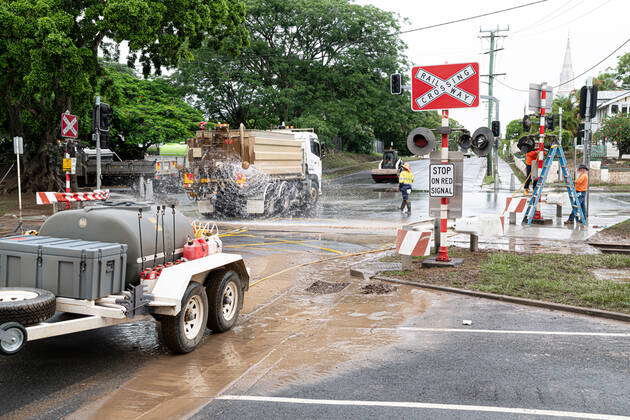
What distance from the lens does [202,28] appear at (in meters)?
25.8

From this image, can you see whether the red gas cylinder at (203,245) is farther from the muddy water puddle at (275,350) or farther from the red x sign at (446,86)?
the red x sign at (446,86)

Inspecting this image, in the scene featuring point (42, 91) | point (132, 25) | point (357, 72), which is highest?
point (357, 72)

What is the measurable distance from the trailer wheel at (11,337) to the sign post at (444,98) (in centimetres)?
756

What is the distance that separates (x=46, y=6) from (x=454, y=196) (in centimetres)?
1825

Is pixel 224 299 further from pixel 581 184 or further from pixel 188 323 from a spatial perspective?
pixel 581 184

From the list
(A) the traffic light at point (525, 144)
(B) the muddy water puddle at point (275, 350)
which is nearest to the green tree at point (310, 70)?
(A) the traffic light at point (525, 144)

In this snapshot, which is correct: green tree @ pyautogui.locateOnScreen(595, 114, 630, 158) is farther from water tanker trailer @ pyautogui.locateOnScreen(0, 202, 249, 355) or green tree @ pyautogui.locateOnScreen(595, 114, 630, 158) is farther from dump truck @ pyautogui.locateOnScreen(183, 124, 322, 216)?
water tanker trailer @ pyautogui.locateOnScreen(0, 202, 249, 355)

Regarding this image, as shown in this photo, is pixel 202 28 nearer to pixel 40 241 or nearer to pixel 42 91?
pixel 42 91

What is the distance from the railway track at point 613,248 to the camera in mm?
13148

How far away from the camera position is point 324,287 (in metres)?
9.82

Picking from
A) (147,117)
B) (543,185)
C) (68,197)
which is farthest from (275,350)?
(147,117)

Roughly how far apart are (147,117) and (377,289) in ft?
118

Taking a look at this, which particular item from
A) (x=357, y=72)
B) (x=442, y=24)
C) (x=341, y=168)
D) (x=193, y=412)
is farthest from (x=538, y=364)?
(x=341, y=168)

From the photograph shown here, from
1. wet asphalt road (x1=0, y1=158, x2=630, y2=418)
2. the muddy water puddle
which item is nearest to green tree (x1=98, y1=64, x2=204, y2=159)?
the muddy water puddle
